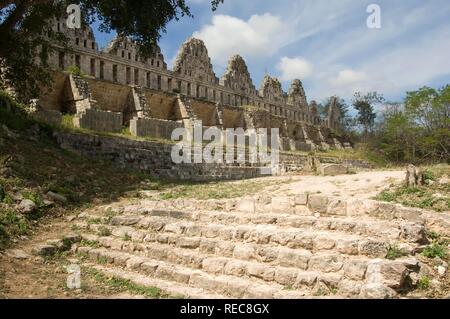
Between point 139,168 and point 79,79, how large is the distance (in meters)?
8.39

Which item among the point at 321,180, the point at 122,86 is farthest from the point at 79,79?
the point at 321,180

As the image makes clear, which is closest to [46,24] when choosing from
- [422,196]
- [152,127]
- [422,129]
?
[152,127]

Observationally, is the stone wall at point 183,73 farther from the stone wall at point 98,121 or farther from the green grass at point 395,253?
the green grass at point 395,253

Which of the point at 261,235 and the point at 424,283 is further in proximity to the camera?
the point at 261,235

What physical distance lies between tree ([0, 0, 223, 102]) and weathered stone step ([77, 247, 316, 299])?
8088 millimetres

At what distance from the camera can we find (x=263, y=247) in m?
6.52

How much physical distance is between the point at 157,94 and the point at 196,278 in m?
21.6

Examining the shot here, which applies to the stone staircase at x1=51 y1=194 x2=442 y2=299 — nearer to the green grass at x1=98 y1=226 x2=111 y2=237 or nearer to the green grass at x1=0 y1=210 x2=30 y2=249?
the green grass at x1=98 y1=226 x2=111 y2=237

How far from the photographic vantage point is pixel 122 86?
80.1ft

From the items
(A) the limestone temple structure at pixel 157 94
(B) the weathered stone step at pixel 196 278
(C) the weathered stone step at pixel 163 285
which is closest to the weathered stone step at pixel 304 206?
(B) the weathered stone step at pixel 196 278

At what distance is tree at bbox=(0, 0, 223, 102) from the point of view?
1265cm

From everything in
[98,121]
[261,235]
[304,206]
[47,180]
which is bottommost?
[261,235]

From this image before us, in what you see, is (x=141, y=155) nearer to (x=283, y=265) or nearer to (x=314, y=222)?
(x=314, y=222)
